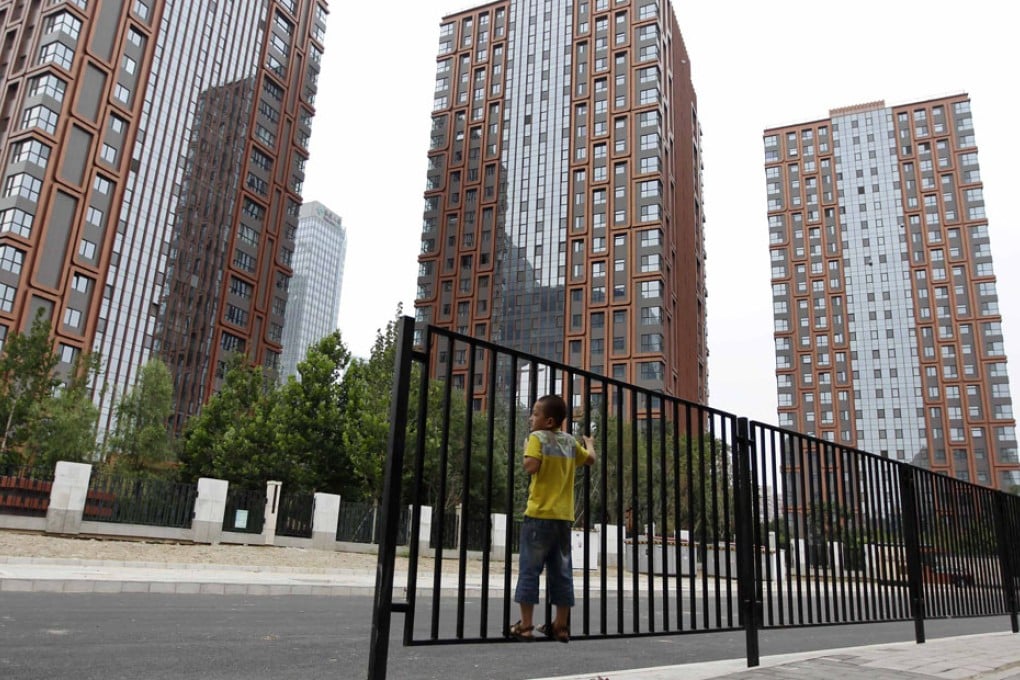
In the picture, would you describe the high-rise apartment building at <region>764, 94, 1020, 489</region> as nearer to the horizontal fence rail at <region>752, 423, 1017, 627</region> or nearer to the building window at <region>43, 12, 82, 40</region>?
the building window at <region>43, 12, 82, 40</region>

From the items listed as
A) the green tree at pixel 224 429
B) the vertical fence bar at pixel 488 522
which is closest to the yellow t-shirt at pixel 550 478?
the vertical fence bar at pixel 488 522

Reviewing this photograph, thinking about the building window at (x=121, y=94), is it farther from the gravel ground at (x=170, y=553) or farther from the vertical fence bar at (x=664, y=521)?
the vertical fence bar at (x=664, y=521)

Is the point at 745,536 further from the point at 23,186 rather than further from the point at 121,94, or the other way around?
the point at 121,94

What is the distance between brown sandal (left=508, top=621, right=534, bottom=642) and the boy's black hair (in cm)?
110

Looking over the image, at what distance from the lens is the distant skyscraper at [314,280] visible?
178m

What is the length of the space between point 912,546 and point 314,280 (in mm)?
184637

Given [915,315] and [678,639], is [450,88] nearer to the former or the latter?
[915,315]

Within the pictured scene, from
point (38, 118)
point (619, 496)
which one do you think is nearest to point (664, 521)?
point (619, 496)

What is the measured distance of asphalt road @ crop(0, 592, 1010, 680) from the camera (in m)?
4.68

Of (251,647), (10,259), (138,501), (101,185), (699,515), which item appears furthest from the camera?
(101,185)

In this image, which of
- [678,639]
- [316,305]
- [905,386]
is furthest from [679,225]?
[316,305]

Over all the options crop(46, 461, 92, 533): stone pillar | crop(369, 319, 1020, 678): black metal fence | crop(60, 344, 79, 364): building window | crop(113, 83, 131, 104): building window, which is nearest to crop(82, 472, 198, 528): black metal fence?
crop(46, 461, 92, 533): stone pillar

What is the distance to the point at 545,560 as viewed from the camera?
156 inches

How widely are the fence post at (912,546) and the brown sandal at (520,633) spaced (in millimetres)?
4808
